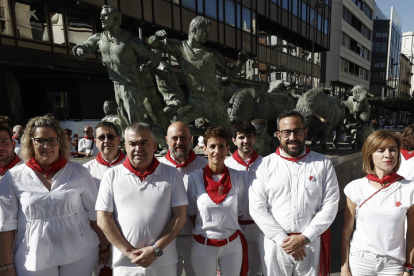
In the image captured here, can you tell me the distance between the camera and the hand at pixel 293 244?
2.06m

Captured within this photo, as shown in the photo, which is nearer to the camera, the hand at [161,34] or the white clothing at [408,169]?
the white clothing at [408,169]

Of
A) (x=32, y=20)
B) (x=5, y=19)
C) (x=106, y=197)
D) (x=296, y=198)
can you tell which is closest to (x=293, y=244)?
(x=296, y=198)

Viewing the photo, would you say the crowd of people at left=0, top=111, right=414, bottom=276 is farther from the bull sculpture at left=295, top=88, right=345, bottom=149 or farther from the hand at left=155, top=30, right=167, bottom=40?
the bull sculpture at left=295, top=88, right=345, bottom=149

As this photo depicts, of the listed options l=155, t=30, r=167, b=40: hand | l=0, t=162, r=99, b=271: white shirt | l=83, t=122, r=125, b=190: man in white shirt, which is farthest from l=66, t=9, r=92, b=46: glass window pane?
l=0, t=162, r=99, b=271: white shirt

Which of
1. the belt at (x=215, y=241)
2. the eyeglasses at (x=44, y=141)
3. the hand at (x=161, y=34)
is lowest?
the belt at (x=215, y=241)

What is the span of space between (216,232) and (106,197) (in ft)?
2.71

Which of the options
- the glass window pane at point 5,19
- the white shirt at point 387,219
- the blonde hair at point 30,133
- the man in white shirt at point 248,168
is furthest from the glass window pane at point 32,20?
the white shirt at point 387,219

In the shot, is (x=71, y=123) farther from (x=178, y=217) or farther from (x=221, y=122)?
(x=178, y=217)

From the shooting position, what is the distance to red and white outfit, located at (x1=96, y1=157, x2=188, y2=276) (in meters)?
2.01

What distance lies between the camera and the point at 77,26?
45.6 ft

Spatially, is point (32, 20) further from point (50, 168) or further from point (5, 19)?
point (50, 168)

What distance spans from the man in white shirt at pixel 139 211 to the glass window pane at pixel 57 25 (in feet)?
44.2

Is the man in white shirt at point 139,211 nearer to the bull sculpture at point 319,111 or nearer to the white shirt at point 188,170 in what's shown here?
the white shirt at point 188,170

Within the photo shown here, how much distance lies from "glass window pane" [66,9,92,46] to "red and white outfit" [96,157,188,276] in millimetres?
13790
